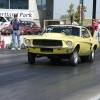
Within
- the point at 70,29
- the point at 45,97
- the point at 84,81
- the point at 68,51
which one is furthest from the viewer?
the point at 70,29

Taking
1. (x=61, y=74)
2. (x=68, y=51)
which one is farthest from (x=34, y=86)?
(x=68, y=51)

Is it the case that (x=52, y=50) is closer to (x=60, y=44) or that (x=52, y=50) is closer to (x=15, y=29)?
(x=60, y=44)

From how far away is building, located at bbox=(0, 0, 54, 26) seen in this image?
41219mm

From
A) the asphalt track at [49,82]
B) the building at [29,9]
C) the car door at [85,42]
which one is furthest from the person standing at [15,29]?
the building at [29,9]

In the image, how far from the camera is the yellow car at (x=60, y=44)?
1320 centimetres

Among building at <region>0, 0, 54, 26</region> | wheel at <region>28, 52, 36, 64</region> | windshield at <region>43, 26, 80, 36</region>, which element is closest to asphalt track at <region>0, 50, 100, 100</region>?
wheel at <region>28, 52, 36, 64</region>

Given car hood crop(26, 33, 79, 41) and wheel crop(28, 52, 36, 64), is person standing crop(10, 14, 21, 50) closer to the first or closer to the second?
wheel crop(28, 52, 36, 64)

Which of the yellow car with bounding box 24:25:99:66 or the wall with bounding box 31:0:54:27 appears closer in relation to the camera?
the yellow car with bounding box 24:25:99:66

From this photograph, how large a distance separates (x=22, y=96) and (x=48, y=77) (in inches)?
112

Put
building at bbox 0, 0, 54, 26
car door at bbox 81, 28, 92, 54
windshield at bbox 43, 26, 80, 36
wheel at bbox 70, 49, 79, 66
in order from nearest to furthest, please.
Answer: wheel at bbox 70, 49, 79, 66
car door at bbox 81, 28, 92, 54
windshield at bbox 43, 26, 80, 36
building at bbox 0, 0, 54, 26

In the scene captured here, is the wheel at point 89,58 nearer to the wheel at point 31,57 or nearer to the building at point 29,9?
the wheel at point 31,57

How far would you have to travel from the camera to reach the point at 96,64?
1472cm

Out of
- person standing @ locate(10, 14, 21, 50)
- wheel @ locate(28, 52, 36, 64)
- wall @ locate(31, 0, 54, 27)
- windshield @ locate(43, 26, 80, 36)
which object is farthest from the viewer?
wall @ locate(31, 0, 54, 27)

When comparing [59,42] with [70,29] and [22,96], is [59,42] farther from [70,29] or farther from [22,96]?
[22,96]
